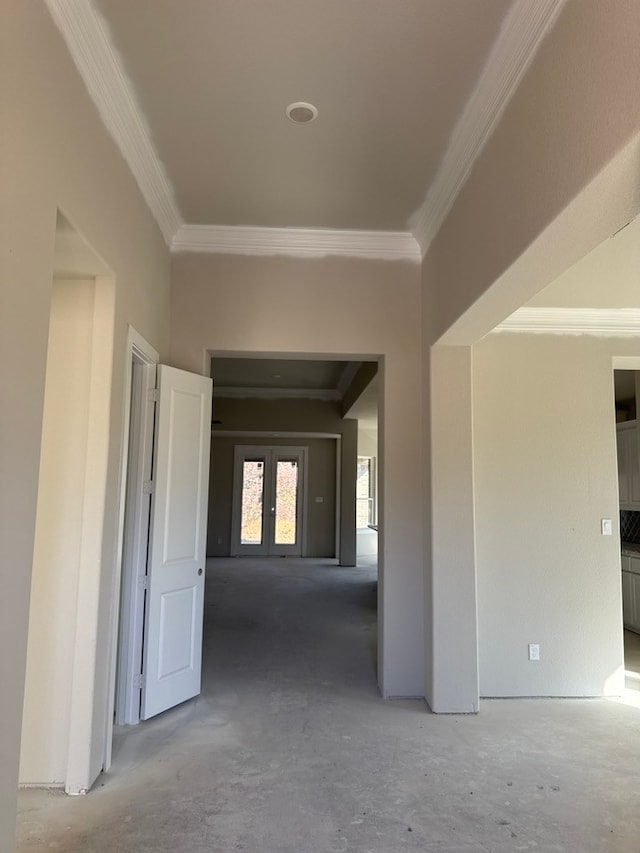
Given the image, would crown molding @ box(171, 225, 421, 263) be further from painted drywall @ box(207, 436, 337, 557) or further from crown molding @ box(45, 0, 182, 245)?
painted drywall @ box(207, 436, 337, 557)

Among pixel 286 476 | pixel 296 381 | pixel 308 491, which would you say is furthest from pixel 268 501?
pixel 296 381

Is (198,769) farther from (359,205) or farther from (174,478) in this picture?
(359,205)

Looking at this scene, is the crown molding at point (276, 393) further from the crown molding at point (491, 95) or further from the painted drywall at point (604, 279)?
the crown molding at point (491, 95)

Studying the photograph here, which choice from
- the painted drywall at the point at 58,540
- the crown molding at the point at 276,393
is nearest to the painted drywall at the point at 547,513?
the painted drywall at the point at 58,540

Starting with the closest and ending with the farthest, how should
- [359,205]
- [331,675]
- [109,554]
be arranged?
1. [109,554]
2. [359,205]
3. [331,675]

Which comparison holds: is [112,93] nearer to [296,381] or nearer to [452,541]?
[452,541]

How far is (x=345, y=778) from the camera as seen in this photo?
262 cm

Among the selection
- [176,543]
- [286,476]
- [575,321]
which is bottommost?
[176,543]

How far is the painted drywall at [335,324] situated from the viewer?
12.2ft

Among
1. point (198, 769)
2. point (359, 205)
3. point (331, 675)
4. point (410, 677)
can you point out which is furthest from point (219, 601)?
point (359, 205)

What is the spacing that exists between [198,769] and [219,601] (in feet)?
13.2

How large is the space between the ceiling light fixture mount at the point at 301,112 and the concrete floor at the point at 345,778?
10.5 feet

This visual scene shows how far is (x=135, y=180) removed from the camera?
2895 millimetres

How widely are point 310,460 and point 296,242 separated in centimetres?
761
